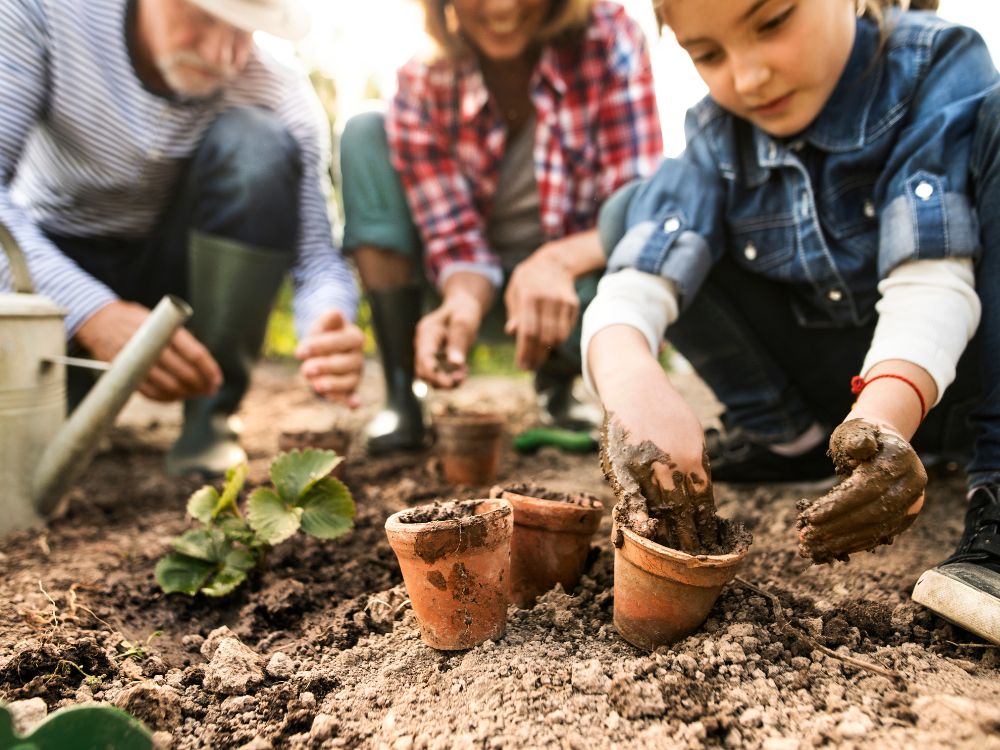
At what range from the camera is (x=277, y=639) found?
135 centimetres

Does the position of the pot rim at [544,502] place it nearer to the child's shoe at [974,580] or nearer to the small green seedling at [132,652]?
the child's shoe at [974,580]

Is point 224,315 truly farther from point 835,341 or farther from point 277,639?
point 835,341

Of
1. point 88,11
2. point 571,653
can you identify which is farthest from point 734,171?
point 88,11

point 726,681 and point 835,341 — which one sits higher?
point 835,341

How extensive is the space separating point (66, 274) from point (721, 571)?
189 centimetres

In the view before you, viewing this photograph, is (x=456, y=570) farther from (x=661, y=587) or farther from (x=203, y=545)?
(x=203, y=545)

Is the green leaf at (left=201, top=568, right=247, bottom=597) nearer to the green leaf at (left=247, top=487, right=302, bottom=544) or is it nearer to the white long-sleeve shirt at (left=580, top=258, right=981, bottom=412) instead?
the green leaf at (left=247, top=487, right=302, bottom=544)

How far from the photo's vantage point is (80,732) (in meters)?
0.88

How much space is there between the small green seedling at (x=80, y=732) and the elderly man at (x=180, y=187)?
1.36 m

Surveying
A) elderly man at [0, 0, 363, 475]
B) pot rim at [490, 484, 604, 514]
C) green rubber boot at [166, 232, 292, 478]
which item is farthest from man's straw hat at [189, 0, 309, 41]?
pot rim at [490, 484, 604, 514]

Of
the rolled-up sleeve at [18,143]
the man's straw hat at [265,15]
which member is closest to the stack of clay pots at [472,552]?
the rolled-up sleeve at [18,143]

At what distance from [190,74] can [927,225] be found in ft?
6.85

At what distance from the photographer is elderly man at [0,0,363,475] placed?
209 centimetres

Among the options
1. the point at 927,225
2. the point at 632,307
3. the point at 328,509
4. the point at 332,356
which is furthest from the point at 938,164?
the point at 332,356
